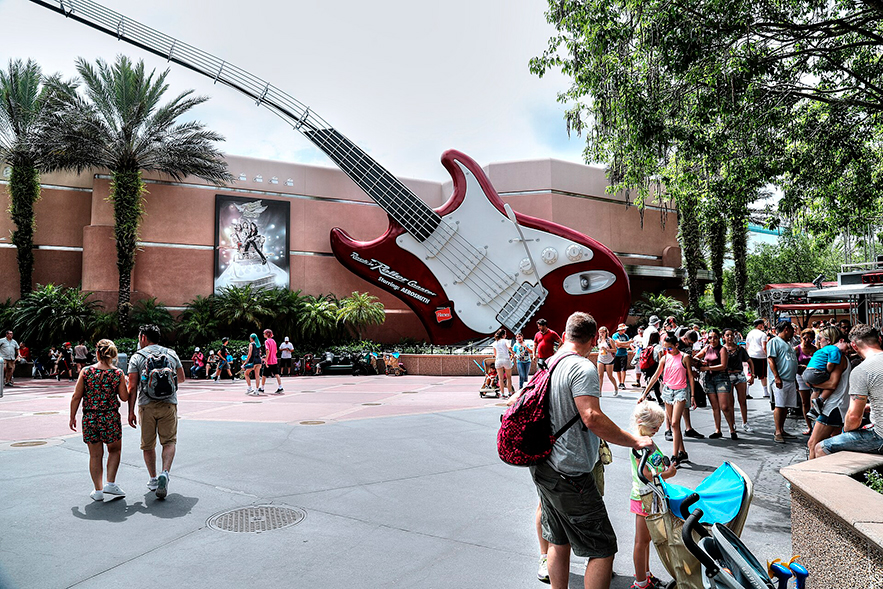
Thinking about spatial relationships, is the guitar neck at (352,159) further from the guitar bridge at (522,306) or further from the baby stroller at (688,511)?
the baby stroller at (688,511)

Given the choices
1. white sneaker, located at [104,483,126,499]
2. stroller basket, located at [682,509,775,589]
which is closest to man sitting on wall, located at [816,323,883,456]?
stroller basket, located at [682,509,775,589]

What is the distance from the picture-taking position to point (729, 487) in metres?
3.27

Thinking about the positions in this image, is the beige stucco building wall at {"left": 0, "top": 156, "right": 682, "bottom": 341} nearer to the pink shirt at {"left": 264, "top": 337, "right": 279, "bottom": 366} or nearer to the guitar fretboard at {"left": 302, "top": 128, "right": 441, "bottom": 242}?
the guitar fretboard at {"left": 302, "top": 128, "right": 441, "bottom": 242}

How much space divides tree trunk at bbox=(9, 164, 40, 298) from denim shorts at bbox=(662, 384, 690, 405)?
→ 77.2ft

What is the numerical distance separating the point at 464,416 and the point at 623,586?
6652 millimetres

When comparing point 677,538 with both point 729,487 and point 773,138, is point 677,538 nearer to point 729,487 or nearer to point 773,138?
point 729,487

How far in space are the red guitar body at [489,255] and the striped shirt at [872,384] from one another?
54.3 ft

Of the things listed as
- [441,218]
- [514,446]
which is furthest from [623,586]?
[441,218]

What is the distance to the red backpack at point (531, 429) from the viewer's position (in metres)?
3.25

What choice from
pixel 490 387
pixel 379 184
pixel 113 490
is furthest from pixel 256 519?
pixel 379 184

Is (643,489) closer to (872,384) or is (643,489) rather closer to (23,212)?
(872,384)

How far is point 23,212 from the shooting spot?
22047 mm

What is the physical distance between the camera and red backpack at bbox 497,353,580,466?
3.25 meters

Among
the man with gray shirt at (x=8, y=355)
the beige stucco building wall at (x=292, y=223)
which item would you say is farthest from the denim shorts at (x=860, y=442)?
the beige stucco building wall at (x=292, y=223)
